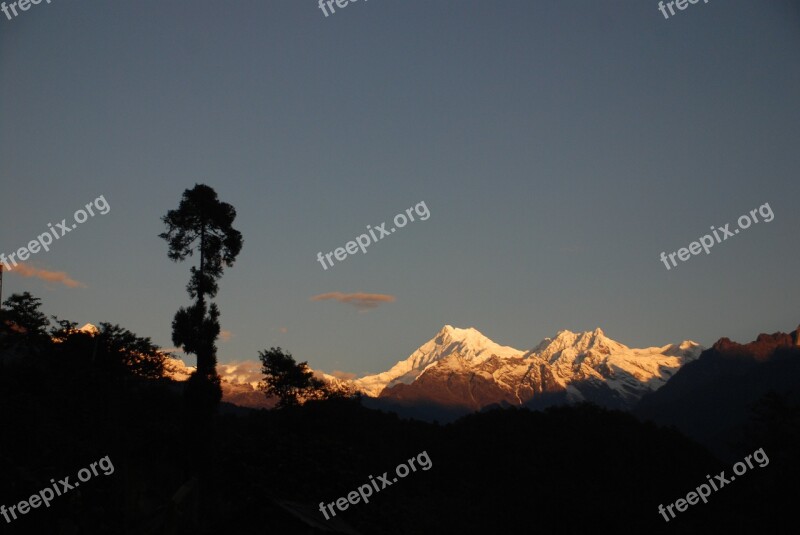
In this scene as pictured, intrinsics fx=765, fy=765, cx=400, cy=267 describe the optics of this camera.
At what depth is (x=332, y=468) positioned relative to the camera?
139 feet

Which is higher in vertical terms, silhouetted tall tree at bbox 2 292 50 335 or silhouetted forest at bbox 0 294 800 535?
silhouetted tall tree at bbox 2 292 50 335

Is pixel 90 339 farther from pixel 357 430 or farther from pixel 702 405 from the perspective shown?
pixel 702 405

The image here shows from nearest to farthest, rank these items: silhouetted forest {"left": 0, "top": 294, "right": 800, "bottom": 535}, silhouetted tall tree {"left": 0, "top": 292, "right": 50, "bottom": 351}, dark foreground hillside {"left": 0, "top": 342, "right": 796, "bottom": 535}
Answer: dark foreground hillside {"left": 0, "top": 342, "right": 796, "bottom": 535} < silhouetted forest {"left": 0, "top": 294, "right": 800, "bottom": 535} < silhouetted tall tree {"left": 0, "top": 292, "right": 50, "bottom": 351}

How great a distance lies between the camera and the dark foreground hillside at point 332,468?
27.8m

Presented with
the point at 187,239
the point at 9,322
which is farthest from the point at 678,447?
the point at 9,322

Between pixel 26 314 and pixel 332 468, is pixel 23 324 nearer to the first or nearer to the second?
pixel 26 314

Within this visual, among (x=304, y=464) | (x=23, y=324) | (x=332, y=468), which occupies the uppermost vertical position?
(x=23, y=324)

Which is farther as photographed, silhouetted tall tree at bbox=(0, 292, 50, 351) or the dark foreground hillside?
silhouetted tall tree at bbox=(0, 292, 50, 351)

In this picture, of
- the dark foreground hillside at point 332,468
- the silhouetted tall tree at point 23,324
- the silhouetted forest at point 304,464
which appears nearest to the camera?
the dark foreground hillside at point 332,468

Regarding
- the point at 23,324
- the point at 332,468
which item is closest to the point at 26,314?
the point at 23,324

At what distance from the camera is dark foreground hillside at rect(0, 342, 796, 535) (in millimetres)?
27797

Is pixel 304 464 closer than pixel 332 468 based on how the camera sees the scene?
Yes

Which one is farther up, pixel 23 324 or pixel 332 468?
pixel 23 324

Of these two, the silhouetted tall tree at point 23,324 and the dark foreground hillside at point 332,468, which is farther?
the silhouetted tall tree at point 23,324
